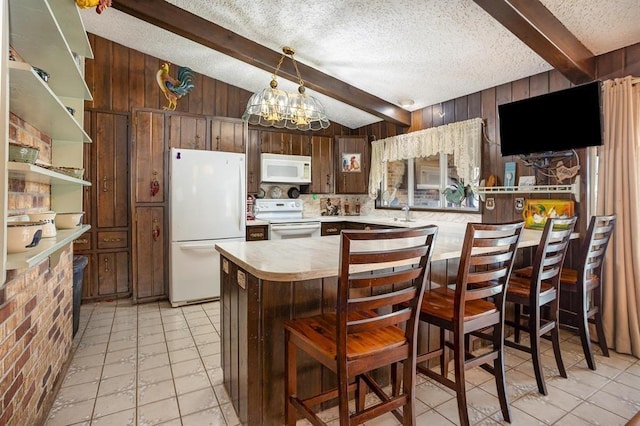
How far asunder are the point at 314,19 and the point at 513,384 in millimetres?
3097

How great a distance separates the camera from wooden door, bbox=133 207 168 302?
3.71 metres

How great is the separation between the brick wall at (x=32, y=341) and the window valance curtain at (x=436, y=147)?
373 centimetres

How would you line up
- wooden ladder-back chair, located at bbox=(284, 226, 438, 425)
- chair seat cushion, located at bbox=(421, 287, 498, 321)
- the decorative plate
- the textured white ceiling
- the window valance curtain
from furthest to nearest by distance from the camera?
the decorative plate, the window valance curtain, the textured white ceiling, chair seat cushion, located at bbox=(421, 287, 498, 321), wooden ladder-back chair, located at bbox=(284, 226, 438, 425)

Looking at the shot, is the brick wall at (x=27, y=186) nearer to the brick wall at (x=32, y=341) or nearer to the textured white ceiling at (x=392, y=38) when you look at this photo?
the brick wall at (x=32, y=341)

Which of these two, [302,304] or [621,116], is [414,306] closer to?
[302,304]

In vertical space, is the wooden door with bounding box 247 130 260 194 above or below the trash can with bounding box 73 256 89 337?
above

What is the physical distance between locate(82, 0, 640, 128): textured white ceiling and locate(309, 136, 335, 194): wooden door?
3.51 feet

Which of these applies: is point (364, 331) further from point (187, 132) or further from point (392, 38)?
point (187, 132)

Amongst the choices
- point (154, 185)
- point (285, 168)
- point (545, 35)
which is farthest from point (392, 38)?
point (154, 185)

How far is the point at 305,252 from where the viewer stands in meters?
1.88

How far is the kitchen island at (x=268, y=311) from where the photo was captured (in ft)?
5.10

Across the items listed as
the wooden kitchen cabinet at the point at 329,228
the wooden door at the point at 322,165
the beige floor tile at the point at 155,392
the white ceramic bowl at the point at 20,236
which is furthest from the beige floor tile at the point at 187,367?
the wooden door at the point at 322,165

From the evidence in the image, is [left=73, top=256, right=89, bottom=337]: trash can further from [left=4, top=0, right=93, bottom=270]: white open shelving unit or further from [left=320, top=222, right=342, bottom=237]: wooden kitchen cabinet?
[left=320, top=222, right=342, bottom=237]: wooden kitchen cabinet

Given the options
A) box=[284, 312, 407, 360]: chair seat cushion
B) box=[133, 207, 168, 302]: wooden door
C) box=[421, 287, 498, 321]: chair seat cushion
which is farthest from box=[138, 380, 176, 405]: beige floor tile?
box=[133, 207, 168, 302]: wooden door
